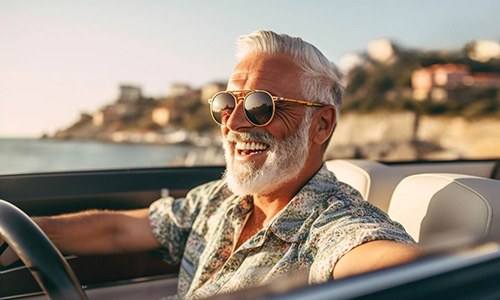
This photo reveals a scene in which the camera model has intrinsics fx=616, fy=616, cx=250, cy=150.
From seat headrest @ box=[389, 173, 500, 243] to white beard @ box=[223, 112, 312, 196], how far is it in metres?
0.35

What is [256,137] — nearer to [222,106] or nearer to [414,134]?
[222,106]

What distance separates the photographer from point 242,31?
Answer: 2.05 meters

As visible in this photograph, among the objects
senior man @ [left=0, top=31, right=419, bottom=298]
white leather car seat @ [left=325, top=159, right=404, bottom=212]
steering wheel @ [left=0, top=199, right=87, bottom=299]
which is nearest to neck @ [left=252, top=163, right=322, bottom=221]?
senior man @ [left=0, top=31, right=419, bottom=298]

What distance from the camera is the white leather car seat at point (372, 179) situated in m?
2.05

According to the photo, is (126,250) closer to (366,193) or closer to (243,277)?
(243,277)

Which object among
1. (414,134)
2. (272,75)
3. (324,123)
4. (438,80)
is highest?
(272,75)

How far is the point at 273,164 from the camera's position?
186 centimetres

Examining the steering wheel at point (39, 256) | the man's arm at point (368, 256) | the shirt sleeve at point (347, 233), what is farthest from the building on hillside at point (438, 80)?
the steering wheel at point (39, 256)

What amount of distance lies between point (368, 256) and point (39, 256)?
28.3 inches

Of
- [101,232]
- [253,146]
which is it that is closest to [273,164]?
[253,146]

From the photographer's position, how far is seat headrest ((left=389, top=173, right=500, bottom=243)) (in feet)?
5.45

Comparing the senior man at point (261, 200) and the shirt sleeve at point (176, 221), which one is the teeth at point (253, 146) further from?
the shirt sleeve at point (176, 221)

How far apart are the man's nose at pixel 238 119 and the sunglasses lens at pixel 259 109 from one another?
0.03 metres

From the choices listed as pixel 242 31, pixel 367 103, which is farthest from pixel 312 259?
pixel 367 103
